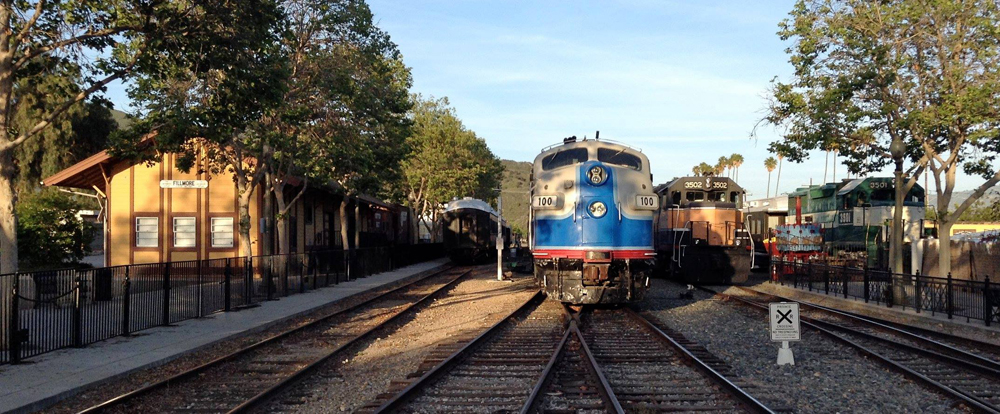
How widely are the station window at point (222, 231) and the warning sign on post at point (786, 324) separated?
2303 centimetres

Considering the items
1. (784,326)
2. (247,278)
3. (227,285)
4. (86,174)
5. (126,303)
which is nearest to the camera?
(784,326)

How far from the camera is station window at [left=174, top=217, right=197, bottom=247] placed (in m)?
28.5

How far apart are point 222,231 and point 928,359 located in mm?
24615

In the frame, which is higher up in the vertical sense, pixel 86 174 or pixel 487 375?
pixel 86 174

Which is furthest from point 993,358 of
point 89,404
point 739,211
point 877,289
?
point 739,211

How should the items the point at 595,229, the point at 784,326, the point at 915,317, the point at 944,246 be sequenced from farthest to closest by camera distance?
1. the point at 944,246
2. the point at 595,229
3. the point at 915,317
4. the point at 784,326

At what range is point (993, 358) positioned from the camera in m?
11.1

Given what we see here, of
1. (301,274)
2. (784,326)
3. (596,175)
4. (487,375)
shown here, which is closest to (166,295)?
(301,274)

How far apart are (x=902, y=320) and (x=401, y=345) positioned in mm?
11044

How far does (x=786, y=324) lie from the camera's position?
10578mm

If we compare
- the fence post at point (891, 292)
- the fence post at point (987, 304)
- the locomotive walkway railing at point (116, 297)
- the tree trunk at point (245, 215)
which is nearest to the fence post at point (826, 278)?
the fence post at point (891, 292)

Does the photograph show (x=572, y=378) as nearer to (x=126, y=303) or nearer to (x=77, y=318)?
(x=77, y=318)

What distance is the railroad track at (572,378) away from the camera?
311 inches

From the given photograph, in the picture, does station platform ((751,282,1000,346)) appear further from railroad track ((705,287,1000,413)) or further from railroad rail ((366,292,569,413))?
railroad rail ((366,292,569,413))
